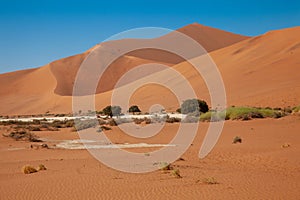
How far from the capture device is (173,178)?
10219 millimetres

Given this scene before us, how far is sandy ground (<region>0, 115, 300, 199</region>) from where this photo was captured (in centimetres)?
850

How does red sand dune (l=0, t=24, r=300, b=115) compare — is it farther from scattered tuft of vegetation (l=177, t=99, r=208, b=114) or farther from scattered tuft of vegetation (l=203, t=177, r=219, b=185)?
scattered tuft of vegetation (l=203, t=177, r=219, b=185)

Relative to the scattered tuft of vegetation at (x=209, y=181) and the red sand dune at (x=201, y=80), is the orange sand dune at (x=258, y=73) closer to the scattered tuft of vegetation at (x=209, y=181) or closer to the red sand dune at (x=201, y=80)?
the red sand dune at (x=201, y=80)

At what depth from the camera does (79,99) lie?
74.6 m

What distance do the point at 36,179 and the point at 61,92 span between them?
72.0m

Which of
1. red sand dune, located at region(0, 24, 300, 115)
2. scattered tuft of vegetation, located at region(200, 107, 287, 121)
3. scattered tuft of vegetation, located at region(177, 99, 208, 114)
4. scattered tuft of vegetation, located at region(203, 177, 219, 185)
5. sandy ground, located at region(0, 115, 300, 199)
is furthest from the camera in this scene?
red sand dune, located at region(0, 24, 300, 115)

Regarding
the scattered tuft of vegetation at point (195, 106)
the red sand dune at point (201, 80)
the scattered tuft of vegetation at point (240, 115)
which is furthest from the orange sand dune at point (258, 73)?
the scattered tuft of vegetation at point (240, 115)

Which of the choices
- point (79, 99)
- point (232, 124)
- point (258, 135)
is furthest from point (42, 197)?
point (79, 99)

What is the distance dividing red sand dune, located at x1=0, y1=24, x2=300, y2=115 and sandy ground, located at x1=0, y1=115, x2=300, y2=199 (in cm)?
2699

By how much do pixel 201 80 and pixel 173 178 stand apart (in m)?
51.9

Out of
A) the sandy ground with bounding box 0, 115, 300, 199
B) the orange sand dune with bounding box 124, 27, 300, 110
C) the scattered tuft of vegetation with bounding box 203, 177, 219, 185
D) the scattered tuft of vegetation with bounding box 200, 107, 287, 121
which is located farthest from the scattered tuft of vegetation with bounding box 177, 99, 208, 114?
the scattered tuft of vegetation with bounding box 203, 177, 219, 185

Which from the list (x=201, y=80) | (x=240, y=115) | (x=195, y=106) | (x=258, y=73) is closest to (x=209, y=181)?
(x=240, y=115)

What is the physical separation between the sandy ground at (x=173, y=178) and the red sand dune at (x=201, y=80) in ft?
88.5

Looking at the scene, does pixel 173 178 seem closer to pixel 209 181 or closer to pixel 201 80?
pixel 209 181
